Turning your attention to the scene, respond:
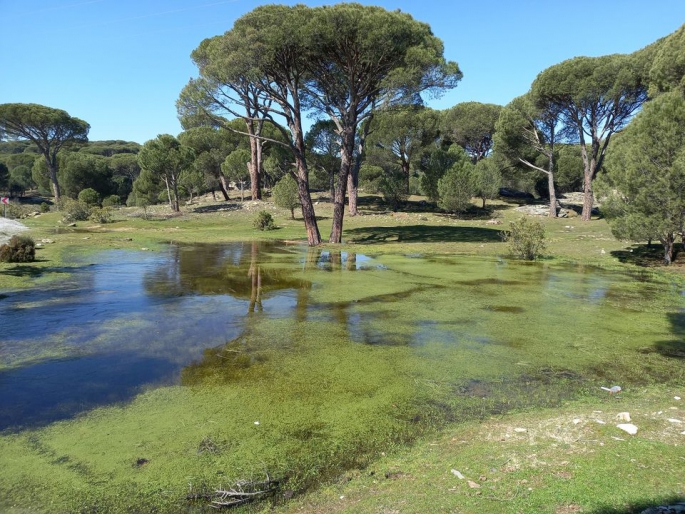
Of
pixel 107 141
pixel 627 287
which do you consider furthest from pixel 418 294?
pixel 107 141

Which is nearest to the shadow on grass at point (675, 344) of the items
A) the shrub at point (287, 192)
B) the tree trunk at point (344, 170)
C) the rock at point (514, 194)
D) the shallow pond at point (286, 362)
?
the shallow pond at point (286, 362)

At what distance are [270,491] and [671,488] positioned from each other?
3314 millimetres

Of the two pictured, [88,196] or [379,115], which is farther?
[88,196]

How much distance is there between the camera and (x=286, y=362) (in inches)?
276

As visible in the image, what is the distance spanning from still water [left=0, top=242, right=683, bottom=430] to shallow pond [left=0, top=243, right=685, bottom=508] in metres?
0.05

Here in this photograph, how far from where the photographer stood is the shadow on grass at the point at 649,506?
3172mm

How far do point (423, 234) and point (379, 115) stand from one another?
15719mm

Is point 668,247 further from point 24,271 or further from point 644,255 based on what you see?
point 24,271

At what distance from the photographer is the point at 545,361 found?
23.3 ft

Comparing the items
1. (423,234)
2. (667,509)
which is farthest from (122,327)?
(423,234)

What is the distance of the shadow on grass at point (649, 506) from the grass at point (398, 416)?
2cm

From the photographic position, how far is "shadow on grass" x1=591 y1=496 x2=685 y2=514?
3.17 m

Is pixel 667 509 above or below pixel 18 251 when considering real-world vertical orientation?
below

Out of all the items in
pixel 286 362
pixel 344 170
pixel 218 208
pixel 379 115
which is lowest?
pixel 286 362
